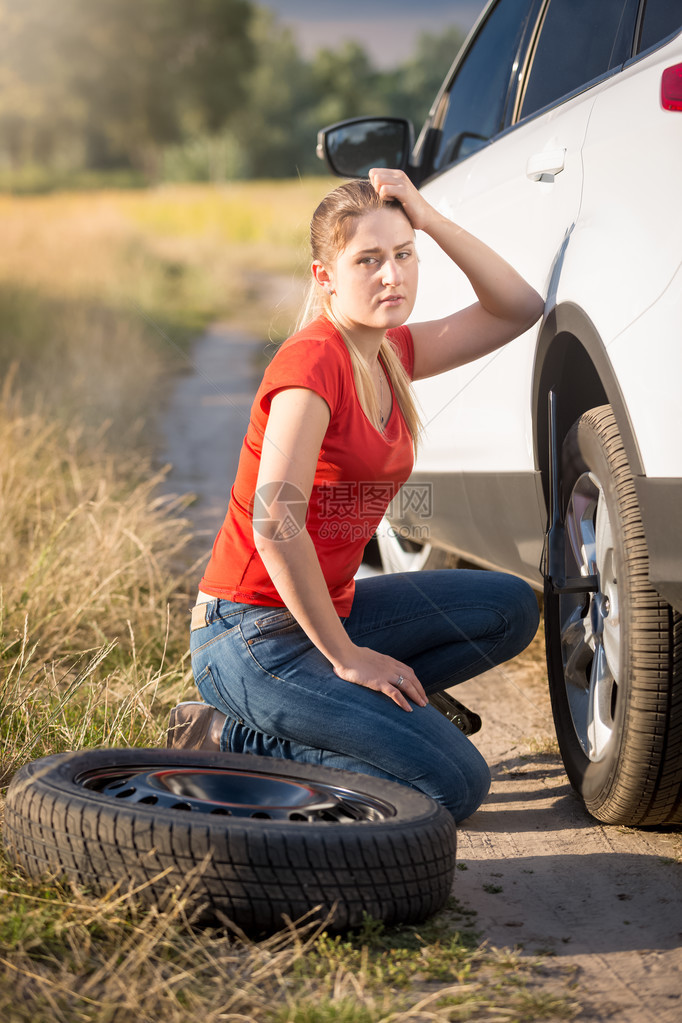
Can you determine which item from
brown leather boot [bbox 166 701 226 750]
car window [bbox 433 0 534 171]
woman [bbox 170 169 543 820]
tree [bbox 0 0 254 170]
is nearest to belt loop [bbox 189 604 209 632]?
woman [bbox 170 169 543 820]

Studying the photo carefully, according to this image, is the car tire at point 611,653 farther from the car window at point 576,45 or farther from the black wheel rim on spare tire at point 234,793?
the car window at point 576,45

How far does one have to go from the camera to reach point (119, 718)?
2.69m

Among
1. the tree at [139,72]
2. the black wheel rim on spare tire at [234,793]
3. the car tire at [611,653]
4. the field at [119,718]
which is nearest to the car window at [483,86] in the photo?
the field at [119,718]

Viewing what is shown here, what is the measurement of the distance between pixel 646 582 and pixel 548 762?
3.29 feet

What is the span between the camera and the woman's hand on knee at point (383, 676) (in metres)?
2.31

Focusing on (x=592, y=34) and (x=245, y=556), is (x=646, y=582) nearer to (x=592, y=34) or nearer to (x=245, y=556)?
(x=245, y=556)

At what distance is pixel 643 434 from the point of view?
75.7 inches

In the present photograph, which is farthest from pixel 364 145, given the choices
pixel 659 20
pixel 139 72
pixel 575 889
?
pixel 139 72

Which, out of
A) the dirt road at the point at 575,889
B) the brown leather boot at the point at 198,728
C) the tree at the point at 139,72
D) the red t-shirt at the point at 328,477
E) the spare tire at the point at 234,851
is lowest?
the dirt road at the point at 575,889

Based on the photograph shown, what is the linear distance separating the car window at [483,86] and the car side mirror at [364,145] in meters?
0.18

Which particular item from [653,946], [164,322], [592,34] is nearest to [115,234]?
[164,322]

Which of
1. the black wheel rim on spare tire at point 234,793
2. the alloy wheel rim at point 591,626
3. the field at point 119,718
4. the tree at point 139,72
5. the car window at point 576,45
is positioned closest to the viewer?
the field at point 119,718

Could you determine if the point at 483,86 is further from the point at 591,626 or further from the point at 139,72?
the point at 139,72

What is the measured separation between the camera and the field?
1.64m
